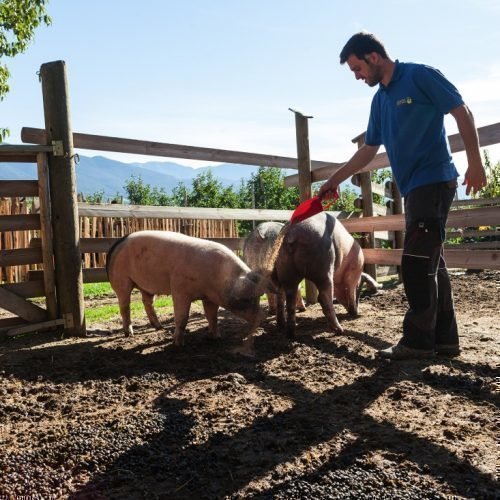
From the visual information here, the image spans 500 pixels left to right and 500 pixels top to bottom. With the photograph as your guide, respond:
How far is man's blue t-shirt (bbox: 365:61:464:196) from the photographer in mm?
3580

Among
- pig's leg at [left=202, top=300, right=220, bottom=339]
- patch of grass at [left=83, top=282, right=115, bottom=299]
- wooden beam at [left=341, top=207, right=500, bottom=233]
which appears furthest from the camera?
patch of grass at [left=83, top=282, right=115, bottom=299]

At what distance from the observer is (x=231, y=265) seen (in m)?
4.51

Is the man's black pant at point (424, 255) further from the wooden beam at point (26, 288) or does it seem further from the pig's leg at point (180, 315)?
the wooden beam at point (26, 288)

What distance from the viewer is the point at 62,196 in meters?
5.30

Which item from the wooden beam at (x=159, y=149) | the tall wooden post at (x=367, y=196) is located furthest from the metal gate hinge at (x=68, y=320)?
the tall wooden post at (x=367, y=196)

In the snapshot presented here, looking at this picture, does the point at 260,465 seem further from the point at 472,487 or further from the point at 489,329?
the point at 489,329

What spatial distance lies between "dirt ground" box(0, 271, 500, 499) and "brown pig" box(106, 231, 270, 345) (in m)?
0.36

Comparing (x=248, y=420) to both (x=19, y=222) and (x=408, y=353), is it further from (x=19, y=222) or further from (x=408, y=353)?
(x=19, y=222)

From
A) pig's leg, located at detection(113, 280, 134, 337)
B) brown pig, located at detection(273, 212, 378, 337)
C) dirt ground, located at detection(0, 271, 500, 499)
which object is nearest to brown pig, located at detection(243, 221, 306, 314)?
brown pig, located at detection(273, 212, 378, 337)

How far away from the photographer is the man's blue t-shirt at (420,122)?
3.58 metres

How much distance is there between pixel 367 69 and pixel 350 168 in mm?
881

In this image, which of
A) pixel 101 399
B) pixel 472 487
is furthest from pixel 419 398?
pixel 101 399

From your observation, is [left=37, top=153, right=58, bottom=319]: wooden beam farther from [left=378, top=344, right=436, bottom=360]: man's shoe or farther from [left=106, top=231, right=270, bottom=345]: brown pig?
[left=378, top=344, right=436, bottom=360]: man's shoe

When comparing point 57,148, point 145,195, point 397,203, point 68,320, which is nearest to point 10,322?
point 68,320
